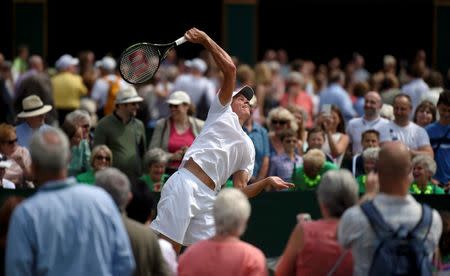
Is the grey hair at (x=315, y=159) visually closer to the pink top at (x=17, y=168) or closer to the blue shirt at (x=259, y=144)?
the blue shirt at (x=259, y=144)

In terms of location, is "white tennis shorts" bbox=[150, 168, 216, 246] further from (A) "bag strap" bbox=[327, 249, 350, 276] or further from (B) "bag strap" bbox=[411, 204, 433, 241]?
(B) "bag strap" bbox=[411, 204, 433, 241]

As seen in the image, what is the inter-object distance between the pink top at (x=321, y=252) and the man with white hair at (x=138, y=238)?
734mm

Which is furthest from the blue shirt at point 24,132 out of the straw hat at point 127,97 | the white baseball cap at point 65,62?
the white baseball cap at point 65,62

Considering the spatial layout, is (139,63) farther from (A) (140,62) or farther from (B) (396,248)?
(B) (396,248)

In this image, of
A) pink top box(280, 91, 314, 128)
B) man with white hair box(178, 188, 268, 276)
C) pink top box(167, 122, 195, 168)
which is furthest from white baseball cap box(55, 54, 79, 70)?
man with white hair box(178, 188, 268, 276)

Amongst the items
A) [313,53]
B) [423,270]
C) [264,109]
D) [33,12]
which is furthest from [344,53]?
[423,270]

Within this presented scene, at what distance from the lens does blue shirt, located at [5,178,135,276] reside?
658 centimetres

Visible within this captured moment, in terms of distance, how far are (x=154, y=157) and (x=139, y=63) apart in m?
3.52

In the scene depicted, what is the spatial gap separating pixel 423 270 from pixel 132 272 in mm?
1493

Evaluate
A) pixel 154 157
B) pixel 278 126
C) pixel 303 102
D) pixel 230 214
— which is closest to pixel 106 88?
pixel 303 102

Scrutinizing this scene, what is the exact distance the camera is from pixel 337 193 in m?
7.21

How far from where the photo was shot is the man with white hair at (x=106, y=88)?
61.3 ft

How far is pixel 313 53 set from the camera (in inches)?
1106

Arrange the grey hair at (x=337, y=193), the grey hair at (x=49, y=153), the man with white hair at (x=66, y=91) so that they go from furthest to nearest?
the man with white hair at (x=66, y=91), the grey hair at (x=337, y=193), the grey hair at (x=49, y=153)
